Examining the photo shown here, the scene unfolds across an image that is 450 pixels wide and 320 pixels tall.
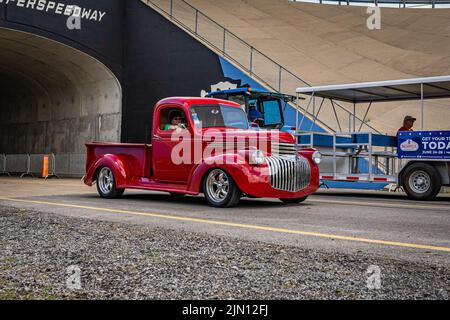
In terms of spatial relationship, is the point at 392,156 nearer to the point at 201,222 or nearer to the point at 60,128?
the point at 201,222

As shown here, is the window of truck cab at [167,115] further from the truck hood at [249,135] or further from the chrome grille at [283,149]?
the chrome grille at [283,149]

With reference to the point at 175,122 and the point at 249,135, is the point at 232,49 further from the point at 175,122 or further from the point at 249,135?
the point at 249,135

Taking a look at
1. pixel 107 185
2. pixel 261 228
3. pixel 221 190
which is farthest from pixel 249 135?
pixel 107 185

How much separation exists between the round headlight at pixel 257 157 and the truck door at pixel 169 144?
154 centimetres

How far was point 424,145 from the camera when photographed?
12453 millimetres

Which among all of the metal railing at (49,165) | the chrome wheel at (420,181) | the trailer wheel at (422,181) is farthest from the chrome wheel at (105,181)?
the metal railing at (49,165)

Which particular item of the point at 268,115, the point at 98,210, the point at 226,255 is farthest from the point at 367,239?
the point at 268,115

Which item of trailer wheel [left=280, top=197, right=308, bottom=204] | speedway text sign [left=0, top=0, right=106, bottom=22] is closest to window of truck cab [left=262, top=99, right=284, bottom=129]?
trailer wheel [left=280, top=197, right=308, bottom=204]

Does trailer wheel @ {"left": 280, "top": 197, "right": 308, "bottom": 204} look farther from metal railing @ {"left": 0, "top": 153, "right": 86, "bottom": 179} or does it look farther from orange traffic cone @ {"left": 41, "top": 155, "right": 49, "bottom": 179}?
orange traffic cone @ {"left": 41, "top": 155, "right": 49, "bottom": 179}

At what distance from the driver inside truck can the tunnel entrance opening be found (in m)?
13.9

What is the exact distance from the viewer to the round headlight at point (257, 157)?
894 centimetres

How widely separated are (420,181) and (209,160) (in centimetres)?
607

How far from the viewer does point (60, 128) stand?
94.3 feet

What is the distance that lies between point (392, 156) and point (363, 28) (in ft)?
86.7
